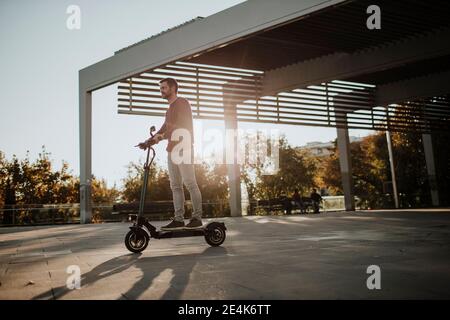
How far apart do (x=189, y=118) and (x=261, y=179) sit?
1445 inches

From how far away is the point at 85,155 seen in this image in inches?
602

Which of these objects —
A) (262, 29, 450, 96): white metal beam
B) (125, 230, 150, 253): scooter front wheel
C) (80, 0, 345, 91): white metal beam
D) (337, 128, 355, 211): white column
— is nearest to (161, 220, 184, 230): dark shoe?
(125, 230, 150, 253): scooter front wheel

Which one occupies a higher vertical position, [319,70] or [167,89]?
[319,70]

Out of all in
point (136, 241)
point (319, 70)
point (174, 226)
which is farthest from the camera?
point (319, 70)

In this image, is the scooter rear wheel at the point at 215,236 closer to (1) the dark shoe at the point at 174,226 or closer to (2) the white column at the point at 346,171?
(1) the dark shoe at the point at 174,226

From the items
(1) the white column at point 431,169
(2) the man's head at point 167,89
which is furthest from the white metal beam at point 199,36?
(1) the white column at point 431,169

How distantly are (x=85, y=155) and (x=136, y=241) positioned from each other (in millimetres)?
11402

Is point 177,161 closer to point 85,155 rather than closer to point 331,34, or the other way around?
point 331,34

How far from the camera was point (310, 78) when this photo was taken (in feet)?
54.6

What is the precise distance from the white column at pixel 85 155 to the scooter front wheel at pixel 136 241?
10.9 metres

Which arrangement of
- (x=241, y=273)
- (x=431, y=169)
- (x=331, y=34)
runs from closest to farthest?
(x=241, y=273) < (x=331, y=34) < (x=431, y=169)

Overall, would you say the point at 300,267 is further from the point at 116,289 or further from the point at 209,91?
the point at 209,91

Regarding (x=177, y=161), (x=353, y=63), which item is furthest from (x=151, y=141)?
(x=353, y=63)

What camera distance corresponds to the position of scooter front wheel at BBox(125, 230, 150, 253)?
15.4 ft
